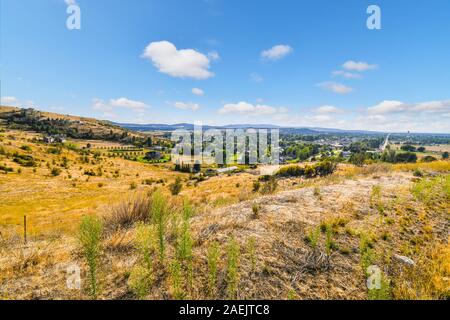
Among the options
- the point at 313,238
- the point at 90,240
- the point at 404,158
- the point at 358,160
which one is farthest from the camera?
the point at 404,158

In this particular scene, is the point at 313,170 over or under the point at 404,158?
under

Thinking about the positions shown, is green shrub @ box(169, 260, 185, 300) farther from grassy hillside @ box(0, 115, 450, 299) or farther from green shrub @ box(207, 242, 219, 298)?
green shrub @ box(207, 242, 219, 298)

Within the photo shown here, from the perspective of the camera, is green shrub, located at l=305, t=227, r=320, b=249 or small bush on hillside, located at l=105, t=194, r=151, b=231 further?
small bush on hillside, located at l=105, t=194, r=151, b=231

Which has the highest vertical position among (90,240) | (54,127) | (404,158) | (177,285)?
(54,127)

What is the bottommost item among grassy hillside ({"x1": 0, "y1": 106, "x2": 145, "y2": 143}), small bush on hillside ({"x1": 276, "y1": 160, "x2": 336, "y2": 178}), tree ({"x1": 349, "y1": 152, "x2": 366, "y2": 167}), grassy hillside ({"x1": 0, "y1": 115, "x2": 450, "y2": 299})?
small bush on hillside ({"x1": 276, "y1": 160, "x2": 336, "y2": 178})

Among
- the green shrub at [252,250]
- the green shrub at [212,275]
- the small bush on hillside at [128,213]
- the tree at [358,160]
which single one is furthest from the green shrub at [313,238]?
the tree at [358,160]

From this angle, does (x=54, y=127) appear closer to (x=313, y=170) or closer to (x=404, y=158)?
(x=313, y=170)

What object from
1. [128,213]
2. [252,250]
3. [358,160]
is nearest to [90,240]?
[252,250]

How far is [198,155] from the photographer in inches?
4011

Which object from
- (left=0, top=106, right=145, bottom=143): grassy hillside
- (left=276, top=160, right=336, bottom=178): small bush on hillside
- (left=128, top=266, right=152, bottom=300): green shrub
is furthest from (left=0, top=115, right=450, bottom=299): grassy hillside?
(left=0, top=106, right=145, bottom=143): grassy hillside

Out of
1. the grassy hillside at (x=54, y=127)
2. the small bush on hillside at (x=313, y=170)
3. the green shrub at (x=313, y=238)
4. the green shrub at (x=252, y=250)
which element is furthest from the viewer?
the grassy hillside at (x=54, y=127)

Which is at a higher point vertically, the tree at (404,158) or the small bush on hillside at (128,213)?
the tree at (404,158)

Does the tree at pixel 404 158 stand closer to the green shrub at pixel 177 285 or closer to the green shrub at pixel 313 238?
the green shrub at pixel 313 238
